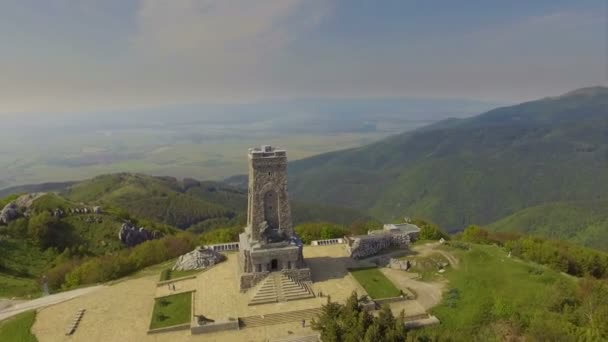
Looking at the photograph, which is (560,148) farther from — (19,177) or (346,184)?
(19,177)

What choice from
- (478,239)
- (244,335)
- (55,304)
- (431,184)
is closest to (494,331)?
(244,335)

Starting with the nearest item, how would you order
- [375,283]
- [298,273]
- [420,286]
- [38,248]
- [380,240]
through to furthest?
[298,273] → [420,286] → [375,283] → [380,240] → [38,248]

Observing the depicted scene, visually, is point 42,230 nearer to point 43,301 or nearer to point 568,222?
point 43,301

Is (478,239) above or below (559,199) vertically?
above

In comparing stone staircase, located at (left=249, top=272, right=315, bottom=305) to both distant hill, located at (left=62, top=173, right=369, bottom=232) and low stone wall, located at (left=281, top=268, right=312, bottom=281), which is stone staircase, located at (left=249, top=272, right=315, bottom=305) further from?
distant hill, located at (left=62, top=173, right=369, bottom=232)

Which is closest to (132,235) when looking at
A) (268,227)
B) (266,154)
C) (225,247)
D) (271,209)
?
(225,247)

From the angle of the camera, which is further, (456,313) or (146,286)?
(146,286)

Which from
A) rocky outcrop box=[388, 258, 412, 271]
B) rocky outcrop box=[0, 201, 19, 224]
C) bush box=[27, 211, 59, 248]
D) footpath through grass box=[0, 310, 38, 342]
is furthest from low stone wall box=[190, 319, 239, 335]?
rocky outcrop box=[0, 201, 19, 224]
